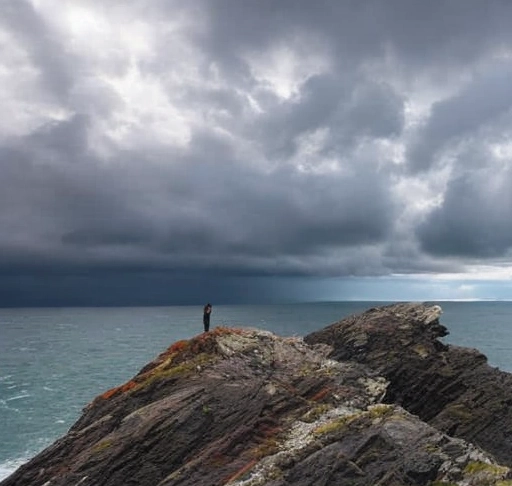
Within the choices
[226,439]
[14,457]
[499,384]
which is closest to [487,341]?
[499,384]

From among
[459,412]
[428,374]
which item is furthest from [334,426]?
[459,412]

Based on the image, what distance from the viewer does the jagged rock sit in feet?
138

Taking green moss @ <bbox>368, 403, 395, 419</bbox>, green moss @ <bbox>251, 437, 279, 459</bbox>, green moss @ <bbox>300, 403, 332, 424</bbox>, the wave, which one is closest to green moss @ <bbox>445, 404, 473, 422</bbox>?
green moss @ <bbox>300, 403, 332, 424</bbox>

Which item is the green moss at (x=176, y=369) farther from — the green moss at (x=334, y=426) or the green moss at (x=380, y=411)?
the green moss at (x=380, y=411)

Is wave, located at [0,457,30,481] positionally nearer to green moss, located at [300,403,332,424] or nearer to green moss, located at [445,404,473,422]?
green moss, located at [300,403,332,424]

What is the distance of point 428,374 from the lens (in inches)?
1747

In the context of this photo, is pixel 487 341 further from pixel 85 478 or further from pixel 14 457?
pixel 85 478

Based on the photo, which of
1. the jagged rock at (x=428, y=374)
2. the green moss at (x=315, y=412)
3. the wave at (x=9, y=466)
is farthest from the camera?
the wave at (x=9, y=466)

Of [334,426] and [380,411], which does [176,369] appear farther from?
[380,411]

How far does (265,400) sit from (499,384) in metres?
27.4

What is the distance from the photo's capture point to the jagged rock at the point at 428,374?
42094 mm

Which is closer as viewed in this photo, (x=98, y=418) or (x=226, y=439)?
(x=226, y=439)

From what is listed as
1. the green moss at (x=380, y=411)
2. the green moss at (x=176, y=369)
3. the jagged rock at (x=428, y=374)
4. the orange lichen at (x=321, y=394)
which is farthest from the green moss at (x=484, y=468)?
the jagged rock at (x=428, y=374)

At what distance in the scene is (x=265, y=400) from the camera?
3002 centimetres
